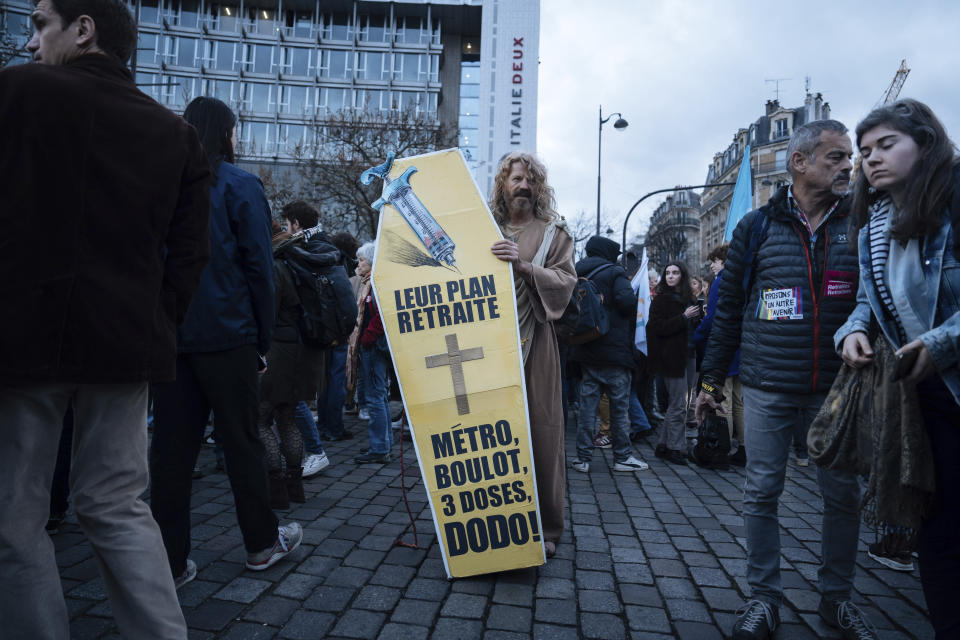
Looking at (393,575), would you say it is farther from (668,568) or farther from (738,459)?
(738,459)

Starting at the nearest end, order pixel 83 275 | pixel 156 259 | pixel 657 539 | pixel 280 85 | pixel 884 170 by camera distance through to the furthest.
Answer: pixel 83 275 < pixel 156 259 < pixel 884 170 < pixel 657 539 < pixel 280 85

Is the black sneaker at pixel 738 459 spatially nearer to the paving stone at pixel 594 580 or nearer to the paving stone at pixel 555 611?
the paving stone at pixel 594 580

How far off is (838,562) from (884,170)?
5.34 ft

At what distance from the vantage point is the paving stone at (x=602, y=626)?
2.42 metres

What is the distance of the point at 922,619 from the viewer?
2650mm

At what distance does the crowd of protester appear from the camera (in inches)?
63.7

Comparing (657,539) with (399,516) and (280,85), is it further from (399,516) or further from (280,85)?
(280,85)

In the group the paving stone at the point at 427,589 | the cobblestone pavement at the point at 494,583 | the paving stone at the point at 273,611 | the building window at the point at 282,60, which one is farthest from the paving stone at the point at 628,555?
the building window at the point at 282,60

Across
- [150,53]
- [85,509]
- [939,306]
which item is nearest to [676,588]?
[939,306]

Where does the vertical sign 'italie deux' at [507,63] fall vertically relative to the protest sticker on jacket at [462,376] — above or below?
above

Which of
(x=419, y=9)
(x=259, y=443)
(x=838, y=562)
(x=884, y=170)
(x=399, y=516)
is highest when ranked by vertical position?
(x=419, y=9)

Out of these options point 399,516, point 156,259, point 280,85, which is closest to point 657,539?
point 399,516

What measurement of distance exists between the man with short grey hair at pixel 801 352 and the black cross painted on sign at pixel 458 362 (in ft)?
4.19

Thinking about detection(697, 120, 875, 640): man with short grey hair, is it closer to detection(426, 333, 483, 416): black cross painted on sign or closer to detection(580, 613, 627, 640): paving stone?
detection(580, 613, 627, 640): paving stone
